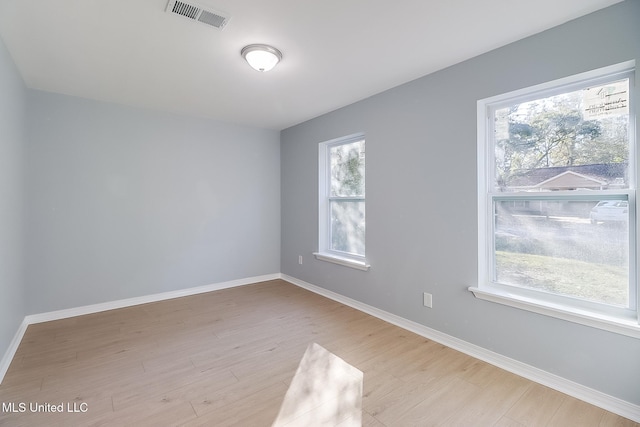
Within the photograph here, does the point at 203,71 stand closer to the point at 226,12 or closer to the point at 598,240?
the point at 226,12

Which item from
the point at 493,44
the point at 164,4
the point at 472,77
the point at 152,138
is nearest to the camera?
the point at 164,4

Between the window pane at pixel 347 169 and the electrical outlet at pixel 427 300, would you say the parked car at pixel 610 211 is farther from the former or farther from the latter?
the window pane at pixel 347 169

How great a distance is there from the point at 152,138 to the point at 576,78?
169 inches

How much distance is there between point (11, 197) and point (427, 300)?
377 cm

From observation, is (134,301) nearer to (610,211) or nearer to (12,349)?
(12,349)

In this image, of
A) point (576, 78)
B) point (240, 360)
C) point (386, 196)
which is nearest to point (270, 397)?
point (240, 360)

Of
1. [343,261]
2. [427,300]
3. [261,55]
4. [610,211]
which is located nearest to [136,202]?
[261,55]

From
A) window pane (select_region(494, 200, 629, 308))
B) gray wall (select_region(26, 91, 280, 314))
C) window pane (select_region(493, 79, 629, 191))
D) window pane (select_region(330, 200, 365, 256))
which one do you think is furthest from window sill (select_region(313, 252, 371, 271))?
window pane (select_region(493, 79, 629, 191))

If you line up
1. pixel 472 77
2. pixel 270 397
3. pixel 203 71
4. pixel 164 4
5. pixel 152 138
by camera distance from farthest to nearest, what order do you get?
1. pixel 152 138
2. pixel 203 71
3. pixel 472 77
4. pixel 270 397
5. pixel 164 4

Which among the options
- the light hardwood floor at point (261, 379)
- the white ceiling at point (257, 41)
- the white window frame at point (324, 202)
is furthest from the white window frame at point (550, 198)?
the white window frame at point (324, 202)

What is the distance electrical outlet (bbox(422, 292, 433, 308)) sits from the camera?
280cm

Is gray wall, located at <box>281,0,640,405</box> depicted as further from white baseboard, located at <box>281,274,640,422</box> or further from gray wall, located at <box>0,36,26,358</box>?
gray wall, located at <box>0,36,26,358</box>

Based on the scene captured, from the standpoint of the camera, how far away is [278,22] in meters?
2.03

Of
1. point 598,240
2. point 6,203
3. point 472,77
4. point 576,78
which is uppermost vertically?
point 472,77
